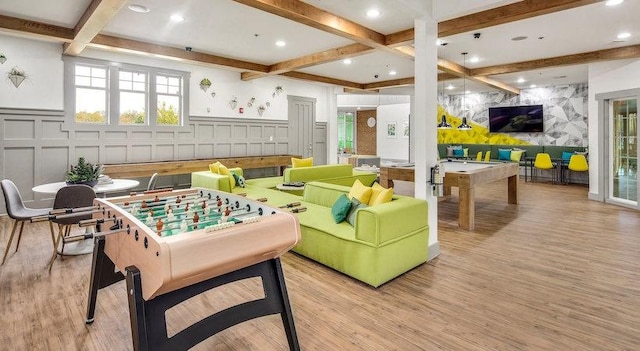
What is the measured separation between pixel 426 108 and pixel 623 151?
5747mm

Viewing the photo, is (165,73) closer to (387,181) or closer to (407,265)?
(387,181)

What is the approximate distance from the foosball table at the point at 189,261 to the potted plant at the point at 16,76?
188 inches

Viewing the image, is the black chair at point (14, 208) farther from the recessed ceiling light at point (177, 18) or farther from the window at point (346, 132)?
the window at point (346, 132)

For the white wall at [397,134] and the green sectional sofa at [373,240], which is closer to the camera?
the green sectional sofa at [373,240]

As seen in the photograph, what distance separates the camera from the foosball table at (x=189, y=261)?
1.56 metres

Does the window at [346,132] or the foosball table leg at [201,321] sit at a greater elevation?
the window at [346,132]

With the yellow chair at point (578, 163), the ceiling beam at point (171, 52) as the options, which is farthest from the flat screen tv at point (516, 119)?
the ceiling beam at point (171, 52)

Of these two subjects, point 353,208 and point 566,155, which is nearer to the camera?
point 353,208

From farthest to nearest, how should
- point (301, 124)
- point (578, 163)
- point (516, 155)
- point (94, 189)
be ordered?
1. point (516, 155)
2. point (301, 124)
3. point (578, 163)
4. point (94, 189)

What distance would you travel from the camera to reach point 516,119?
36.6ft

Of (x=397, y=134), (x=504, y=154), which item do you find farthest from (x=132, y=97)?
(x=504, y=154)

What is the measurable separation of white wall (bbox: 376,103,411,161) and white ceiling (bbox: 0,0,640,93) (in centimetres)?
641

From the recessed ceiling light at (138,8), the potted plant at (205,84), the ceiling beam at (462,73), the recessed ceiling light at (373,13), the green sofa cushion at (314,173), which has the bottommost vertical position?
the green sofa cushion at (314,173)

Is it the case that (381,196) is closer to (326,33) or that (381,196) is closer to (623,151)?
(326,33)
